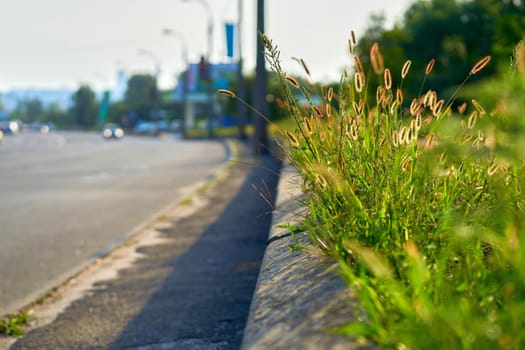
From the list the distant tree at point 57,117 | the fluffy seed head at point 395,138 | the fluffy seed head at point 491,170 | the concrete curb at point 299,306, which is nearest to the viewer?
the concrete curb at point 299,306

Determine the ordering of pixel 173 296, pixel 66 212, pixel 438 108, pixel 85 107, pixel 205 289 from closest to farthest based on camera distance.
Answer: pixel 438 108, pixel 173 296, pixel 205 289, pixel 66 212, pixel 85 107

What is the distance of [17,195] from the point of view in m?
16.5

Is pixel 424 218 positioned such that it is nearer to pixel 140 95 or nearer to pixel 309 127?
pixel 309 127

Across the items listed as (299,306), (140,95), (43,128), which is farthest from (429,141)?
(140,95)

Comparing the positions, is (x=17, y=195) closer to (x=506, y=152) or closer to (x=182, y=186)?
(x=182, y=186)

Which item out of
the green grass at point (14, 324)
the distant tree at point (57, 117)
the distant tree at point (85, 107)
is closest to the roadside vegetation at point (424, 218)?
the green grass at point (14, 324)

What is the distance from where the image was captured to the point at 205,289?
277 inches

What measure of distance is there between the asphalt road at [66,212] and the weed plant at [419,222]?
348cm

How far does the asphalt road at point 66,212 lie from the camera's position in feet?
27.8

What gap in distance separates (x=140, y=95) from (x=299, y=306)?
531ft

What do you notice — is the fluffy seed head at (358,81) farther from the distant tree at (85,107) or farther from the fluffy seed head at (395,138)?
the distant tree at (85,107)

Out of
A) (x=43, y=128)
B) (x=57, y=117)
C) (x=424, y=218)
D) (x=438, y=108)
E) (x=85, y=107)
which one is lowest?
(x=43, y=128)

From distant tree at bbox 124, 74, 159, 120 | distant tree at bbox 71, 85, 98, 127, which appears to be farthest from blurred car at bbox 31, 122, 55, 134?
distant tree at bbox 124, 74, 159, 120

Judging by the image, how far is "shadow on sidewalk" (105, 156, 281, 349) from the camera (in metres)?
5.46
